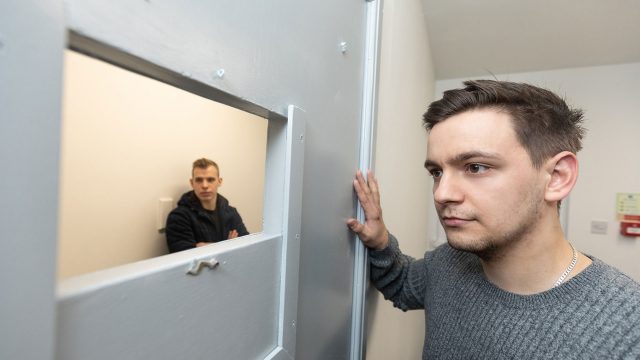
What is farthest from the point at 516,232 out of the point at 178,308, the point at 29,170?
the point at 29,170

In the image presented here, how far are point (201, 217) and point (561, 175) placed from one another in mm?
1679

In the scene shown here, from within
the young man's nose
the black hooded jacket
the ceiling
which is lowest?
the black hooded jacket

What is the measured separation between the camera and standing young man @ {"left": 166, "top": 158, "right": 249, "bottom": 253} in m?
1.74

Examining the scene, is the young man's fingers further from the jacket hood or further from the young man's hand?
the jacket hood

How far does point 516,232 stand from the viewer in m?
0.66

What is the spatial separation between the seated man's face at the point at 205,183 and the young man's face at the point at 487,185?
1.50 metres

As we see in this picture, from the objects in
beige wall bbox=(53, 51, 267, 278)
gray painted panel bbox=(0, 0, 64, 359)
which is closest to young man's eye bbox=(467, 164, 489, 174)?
gray painted panel bbox=(0, 0, 64, 359)

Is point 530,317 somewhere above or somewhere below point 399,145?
below

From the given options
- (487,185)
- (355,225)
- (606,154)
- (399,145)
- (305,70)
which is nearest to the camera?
(305,70)

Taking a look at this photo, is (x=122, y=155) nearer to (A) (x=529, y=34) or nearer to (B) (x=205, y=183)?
(B) (x=205, y=183)

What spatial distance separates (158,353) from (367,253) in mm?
689

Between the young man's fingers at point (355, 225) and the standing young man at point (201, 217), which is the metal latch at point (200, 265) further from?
the standing young man at point (201, 217)

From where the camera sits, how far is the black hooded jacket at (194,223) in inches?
68.4

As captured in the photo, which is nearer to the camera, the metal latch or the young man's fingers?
the metal latch
